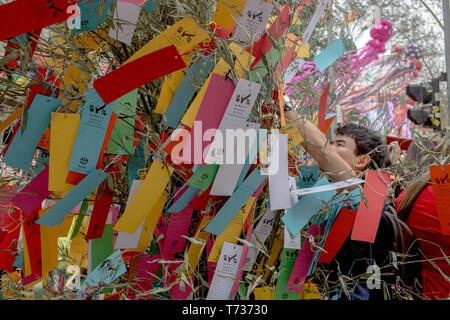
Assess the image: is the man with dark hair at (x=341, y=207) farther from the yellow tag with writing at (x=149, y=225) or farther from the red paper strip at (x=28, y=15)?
the red paper strip at (x=28, y=15)

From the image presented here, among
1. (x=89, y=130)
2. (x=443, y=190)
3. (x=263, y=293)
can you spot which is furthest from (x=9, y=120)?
(x=443, y=190)

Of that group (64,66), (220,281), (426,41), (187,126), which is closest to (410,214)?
(220,281)

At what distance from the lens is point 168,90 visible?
2.97 feet

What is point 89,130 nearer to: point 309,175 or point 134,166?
point 134,166

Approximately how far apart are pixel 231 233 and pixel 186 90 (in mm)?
325

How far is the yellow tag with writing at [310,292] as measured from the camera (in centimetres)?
102

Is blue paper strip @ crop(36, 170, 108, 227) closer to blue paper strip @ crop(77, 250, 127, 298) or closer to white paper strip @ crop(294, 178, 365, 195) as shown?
blue paper strip @ crop(77, 250, 127, 298)

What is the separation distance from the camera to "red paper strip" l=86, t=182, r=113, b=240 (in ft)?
3.09

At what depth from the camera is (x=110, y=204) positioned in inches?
37.8

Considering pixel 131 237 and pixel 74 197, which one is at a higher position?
pixel 74 197

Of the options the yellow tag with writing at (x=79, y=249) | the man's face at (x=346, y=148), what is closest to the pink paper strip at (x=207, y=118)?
the yellow tag with writing at (x=79, y=249)

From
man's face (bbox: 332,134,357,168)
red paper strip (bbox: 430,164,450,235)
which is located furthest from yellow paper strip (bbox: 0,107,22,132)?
man's face (bbox: 332,134,357,168)

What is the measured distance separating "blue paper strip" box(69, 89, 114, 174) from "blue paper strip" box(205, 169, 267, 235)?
0.29m
